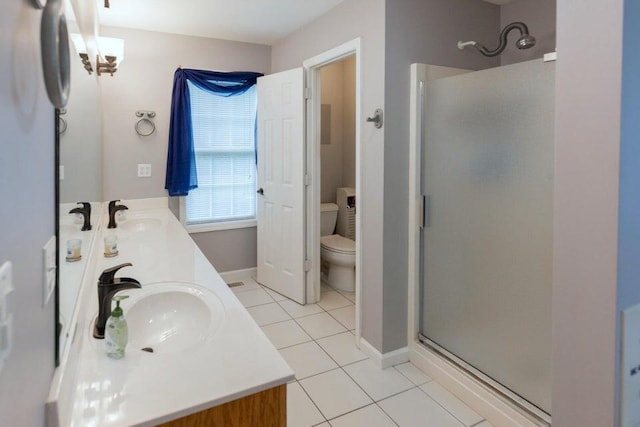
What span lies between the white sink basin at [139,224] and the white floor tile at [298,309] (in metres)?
1.26

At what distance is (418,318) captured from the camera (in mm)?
2539

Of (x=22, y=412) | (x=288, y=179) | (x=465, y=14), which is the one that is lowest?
(x=22, y=412)

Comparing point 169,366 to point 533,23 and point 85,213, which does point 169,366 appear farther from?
point 533,23

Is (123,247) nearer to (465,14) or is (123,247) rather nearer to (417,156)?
(417,156)

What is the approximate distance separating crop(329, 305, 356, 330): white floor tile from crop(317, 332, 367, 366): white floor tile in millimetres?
153

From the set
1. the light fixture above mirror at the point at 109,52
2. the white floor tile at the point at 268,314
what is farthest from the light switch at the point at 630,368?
the light fixture above mirror at the point at 109,52

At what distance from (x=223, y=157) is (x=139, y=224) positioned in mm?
1185

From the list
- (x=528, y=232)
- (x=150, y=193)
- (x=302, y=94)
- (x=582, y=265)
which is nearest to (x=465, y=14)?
(x=302, y=94)

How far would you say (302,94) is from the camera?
324 cm

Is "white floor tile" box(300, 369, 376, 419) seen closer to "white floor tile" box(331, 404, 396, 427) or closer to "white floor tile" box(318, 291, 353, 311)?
"white floor tile" box(331, 404, 396, 427)

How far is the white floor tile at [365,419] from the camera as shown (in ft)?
6.46

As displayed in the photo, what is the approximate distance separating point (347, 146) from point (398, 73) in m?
2.12

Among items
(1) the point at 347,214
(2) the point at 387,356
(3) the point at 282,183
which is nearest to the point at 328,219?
(1) the point at 347,214

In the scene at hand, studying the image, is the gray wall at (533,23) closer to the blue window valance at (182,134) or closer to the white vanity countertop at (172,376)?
the blue window valance at (182,134)
